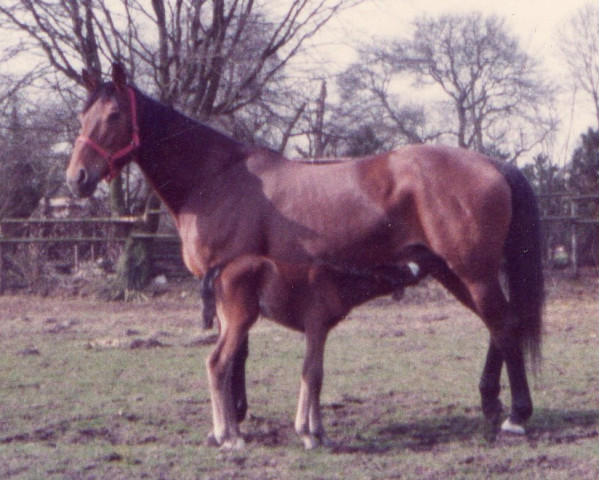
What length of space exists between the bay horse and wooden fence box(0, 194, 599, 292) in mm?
10437

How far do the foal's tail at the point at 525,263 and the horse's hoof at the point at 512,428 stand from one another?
1.49 ft

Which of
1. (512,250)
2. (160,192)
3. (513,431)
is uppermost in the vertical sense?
(160,192)

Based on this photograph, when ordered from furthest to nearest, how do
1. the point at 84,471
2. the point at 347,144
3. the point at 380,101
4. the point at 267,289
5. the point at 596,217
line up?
the point at 380,101, the point at 347,144, the point at 596,217, the point at 267,289, the point at 84,471

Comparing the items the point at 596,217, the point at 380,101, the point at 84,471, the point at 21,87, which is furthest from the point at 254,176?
the point at 380,101

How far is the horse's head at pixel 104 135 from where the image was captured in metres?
5.31

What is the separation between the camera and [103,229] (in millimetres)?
16375

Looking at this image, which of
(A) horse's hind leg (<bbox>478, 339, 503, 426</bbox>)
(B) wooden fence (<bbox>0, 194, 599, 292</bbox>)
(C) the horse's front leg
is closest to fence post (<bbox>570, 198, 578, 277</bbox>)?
(B) wooden fence (<bbox>0, 194, 599, 292</bbox>)

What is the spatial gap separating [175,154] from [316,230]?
3.74 feet

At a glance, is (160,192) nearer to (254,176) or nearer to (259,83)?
(254,176)

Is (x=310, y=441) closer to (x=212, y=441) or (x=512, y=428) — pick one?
(x=212, y=441)

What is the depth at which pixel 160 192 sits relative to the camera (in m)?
5.54

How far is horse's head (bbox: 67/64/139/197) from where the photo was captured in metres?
5.31

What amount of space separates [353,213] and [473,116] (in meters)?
26.1

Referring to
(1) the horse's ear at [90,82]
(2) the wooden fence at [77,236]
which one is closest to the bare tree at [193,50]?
(2) the wooden fence at [77,236]
